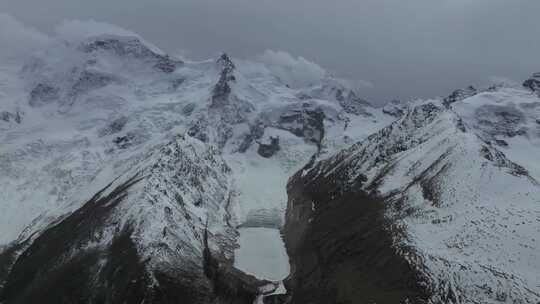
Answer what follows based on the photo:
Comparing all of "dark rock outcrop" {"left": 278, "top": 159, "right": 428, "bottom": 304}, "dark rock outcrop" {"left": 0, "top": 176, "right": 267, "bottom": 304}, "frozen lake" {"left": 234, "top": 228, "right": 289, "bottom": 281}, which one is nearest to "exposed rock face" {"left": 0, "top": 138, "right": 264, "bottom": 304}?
"dark rock outcrop" {"left": 0, "top": 176, "right": 267, "bottom": 304}

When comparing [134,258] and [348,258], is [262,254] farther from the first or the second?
[134,258]

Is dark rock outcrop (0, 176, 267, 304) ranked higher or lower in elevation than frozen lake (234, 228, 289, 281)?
lower

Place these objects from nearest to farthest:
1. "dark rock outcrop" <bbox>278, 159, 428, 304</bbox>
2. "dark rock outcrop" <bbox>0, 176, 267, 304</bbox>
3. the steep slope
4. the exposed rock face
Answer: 1. the steep slope
2. "dark rock outcrop" <bbox>278, 159, 428, 304</bbox>
3. "dark rock outcrop" <bbox>0, 176, 267, 304</bbox>
4. the exposed rock face

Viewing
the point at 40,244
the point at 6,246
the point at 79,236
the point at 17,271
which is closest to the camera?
the point at 79,236

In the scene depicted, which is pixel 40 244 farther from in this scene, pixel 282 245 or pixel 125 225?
pixel 282 245

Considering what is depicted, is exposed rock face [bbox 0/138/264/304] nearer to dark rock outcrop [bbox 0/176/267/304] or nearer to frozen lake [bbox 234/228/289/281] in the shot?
dark rock outcrop [bbox 0/176/267/304]

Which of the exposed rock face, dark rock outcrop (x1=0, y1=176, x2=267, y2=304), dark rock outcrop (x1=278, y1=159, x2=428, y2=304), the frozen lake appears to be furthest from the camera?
the frozen lake

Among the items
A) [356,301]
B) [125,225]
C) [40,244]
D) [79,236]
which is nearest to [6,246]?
[40,244]

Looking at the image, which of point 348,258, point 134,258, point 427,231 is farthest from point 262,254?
point 427,231
